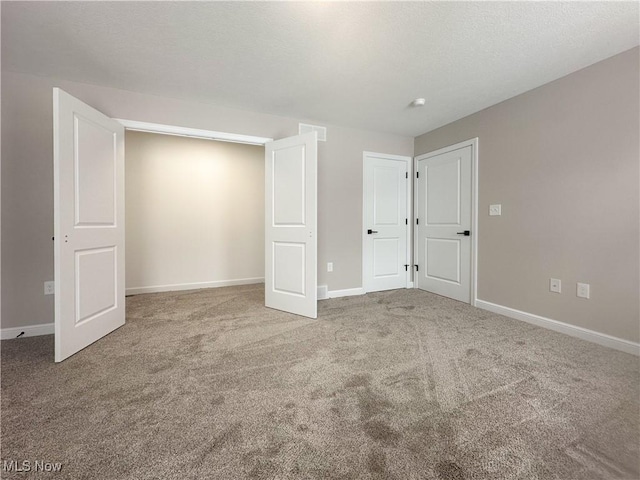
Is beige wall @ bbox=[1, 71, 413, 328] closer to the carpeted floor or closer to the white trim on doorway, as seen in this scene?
the white trim on doorway

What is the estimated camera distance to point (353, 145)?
3.69 m

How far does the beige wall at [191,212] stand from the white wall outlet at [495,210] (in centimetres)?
344

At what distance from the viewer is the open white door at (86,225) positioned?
6.16 feet

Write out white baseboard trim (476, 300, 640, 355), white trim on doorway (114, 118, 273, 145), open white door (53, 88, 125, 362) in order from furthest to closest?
1. white trim on doorway (114, 118, 273, 145)
2. white baseboard trim (476, 300, 640, 355)
3. open white door (53, 88, 125, 362)

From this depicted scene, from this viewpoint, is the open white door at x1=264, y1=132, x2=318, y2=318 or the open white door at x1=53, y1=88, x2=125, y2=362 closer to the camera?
the open white door at x1=53, y1=88, x2=125, y2=362

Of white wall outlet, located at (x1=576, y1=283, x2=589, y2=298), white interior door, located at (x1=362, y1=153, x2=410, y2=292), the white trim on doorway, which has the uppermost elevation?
the white trim on doorway

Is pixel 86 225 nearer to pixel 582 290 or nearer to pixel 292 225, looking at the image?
pixel 292 225

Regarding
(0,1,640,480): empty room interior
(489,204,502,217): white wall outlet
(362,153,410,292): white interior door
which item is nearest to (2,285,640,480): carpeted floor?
(0,1,640,480): empty room interior

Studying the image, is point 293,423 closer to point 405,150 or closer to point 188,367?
point 188,367

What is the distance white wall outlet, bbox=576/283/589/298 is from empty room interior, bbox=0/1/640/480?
1 cm

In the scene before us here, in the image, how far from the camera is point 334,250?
361 cm

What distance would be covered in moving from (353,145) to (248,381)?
317cm

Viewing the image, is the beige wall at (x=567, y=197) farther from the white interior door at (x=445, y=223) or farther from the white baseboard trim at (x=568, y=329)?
the white interior door at (x=445, y=223)

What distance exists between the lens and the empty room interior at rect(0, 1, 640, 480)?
1.21 m
